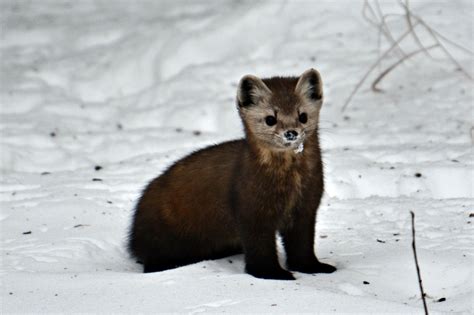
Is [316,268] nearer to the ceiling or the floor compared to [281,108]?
nearer to the floor

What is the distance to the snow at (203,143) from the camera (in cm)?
456

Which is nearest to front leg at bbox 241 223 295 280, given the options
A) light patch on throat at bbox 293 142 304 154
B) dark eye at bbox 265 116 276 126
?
light patch on throat at bbox 293 142 304 154

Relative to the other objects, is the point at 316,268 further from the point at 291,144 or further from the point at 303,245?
the point at 291,144

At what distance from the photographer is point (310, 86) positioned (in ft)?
15.8

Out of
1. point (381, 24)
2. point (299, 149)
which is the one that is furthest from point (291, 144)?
Answer: point (381, 24)

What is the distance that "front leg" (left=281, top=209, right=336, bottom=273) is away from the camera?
16.4ft

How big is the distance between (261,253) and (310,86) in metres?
0.91

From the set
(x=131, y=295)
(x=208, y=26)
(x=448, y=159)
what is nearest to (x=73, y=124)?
(x=208, y=26)

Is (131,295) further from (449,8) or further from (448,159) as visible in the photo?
(449,8)

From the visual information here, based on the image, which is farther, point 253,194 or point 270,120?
point 253,194

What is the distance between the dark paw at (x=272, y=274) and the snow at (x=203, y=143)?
0.09m

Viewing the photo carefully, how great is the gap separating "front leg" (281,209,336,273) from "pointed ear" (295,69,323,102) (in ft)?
2.01

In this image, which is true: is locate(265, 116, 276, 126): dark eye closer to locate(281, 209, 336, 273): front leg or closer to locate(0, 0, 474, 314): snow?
locate(281, 209, 336, 273): front leg

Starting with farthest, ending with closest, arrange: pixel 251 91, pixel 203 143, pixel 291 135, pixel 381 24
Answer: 1. pixel 381 24
2. pixel 203 143
3. pixel 251 91
4. pixel 291 135
